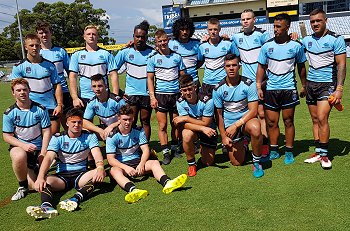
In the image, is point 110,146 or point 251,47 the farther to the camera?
point 251,47

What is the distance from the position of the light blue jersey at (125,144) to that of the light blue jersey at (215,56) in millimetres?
1714

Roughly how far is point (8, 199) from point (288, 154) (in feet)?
12.1

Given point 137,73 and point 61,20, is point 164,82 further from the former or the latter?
point 61,20

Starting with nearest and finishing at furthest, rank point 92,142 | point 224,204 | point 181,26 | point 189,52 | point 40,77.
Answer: point 224,204 < point 92,142 < point 40,77 < point 181,26 < point 189,52

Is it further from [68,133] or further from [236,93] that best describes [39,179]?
[236,93]

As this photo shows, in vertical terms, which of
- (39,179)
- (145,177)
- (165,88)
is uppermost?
(165,88)

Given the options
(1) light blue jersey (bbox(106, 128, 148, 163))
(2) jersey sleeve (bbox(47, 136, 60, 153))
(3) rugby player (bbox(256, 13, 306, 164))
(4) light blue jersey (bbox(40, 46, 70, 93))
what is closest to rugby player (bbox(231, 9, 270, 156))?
(3) rugby player (bbox(256, 13, 306, 164))

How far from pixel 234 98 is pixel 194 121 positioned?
618 millimetres

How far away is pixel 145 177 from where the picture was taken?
484cm

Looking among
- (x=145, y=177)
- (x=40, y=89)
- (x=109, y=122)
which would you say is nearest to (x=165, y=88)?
(x=109, y=122)

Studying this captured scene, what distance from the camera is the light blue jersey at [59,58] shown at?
5.62 m

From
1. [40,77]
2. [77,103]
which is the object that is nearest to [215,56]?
[77,103]

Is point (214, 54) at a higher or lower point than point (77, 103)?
higher

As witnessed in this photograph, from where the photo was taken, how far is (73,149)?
4.40 m
